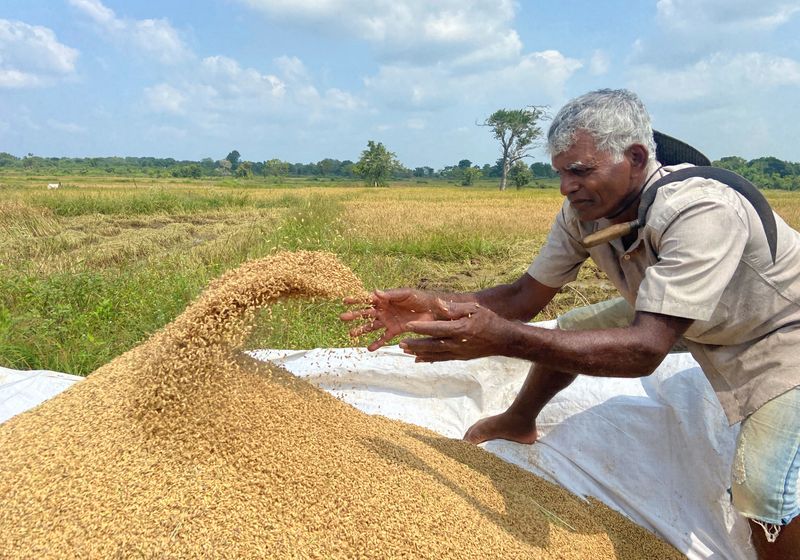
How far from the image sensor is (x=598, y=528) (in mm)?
2012

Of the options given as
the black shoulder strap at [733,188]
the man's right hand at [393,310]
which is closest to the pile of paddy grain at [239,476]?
the man's right hand at [393,310]

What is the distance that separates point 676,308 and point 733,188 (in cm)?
Result: 45

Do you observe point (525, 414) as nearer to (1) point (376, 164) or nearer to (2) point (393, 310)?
(2) point (393, 310)

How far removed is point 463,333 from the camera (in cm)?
153

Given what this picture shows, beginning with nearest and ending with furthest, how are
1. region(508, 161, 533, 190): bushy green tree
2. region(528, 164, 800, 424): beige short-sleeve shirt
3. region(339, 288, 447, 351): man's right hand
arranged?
region(528, 164, 800, 424): beige short-sleeve shirt
region(339, 288, 447, 351): man's right hand
region(508, 161, 533, 190): bushy green tree

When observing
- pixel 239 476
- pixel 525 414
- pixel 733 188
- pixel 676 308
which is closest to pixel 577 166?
pixel 733 188

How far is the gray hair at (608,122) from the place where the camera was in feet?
5.78

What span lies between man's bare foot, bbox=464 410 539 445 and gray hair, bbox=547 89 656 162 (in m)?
1.26

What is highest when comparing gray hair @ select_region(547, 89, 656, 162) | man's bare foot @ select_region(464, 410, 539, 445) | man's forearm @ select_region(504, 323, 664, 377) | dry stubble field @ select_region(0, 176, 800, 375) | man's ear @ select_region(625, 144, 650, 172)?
gray hair @ select_region(547, 89, 656, 162)

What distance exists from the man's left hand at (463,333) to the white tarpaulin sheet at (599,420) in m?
1.03

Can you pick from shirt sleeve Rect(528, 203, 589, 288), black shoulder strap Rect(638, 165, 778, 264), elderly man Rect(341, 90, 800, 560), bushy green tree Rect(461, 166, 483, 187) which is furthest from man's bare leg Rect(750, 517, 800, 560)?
bushy green tree Rect(461, 166, 483, 187)

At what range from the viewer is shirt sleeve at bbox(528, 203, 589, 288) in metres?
2.25

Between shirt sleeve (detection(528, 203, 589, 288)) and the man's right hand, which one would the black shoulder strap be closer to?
shirt sleeve (detection(528, 203, 589, 288))

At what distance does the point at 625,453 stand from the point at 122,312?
330cm
